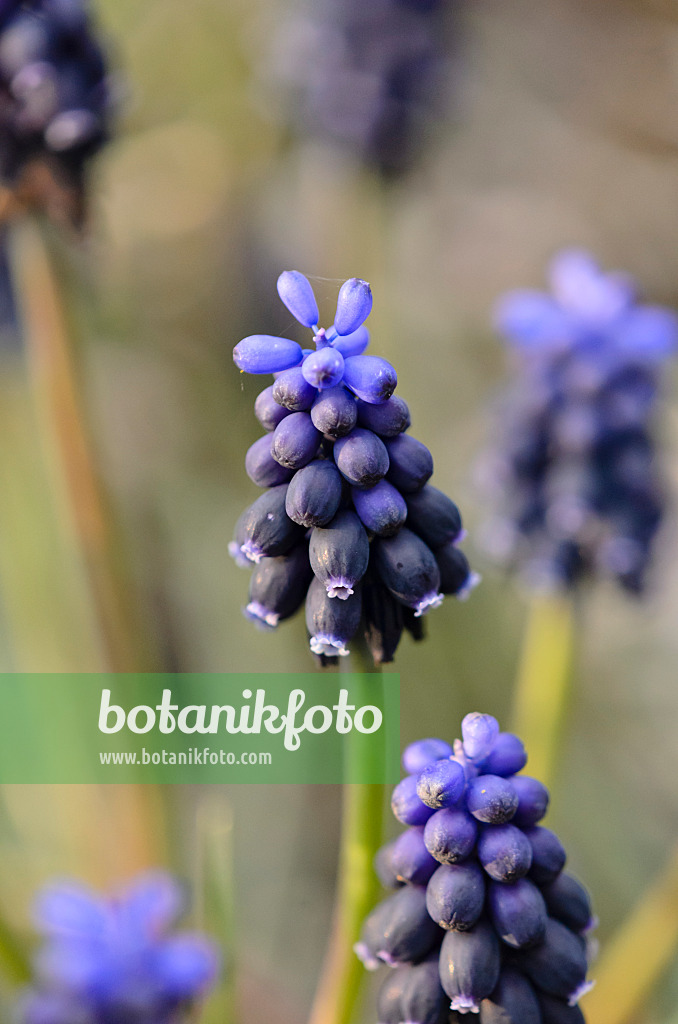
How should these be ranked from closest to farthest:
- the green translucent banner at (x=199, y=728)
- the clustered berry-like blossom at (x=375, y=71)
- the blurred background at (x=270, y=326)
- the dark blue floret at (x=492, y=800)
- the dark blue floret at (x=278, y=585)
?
1. the dark blue floret at (x=492, y=800)
2. the dark blue floret at (x=278, y=585)
3. the green translucent banner at (x=199, y=728)
4. the blurred background at (x=270, y=326)
5. the clustered berry-like blossom at (x=375, y=71)

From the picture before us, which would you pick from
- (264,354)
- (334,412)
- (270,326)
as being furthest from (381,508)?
(270,326)

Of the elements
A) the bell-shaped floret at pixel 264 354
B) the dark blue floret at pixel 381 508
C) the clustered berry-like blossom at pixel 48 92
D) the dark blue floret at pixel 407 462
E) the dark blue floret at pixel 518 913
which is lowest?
the dark blue floret at pixel 518 913

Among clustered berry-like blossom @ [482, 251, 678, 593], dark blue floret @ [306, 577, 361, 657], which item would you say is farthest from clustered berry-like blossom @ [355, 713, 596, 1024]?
clustered berry-like blossom @ [482, 251, 678, 593]

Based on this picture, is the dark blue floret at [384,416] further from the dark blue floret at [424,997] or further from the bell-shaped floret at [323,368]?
the dark blue floret at [424,997]

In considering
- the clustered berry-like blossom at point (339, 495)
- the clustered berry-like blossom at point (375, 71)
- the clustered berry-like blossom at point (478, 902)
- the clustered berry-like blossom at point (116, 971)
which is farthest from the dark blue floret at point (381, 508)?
the clustered berry-like blossom at point (375, 71)

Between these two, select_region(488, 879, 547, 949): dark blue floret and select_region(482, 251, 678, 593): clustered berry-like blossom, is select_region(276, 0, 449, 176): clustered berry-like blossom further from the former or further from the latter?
select_region(488, 879, 547, 949): dark blue floret

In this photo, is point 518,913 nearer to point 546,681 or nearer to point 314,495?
point 314,495
